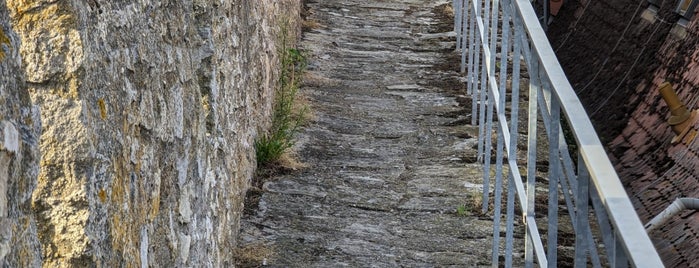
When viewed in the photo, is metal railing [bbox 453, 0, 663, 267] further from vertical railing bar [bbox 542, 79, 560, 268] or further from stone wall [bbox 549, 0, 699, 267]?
stone wall [bbox 549, 0, 699, 267]

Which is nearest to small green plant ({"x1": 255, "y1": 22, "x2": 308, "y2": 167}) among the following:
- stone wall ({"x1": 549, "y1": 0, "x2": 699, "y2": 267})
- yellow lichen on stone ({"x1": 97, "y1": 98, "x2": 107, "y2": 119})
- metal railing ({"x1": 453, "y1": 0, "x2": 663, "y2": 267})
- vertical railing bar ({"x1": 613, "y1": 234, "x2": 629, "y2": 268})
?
metal railing ({"x1": 453, "y1": 0, "x2": 663, "y2": 267})

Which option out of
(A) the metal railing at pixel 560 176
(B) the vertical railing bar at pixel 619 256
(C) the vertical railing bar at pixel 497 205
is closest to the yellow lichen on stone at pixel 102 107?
(A) the metal railing at pixel 560 176

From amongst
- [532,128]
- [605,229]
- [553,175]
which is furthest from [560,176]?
[605,229]

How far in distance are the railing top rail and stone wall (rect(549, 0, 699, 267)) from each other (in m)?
2.12

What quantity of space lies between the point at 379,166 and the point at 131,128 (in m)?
2.94

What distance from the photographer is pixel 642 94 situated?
6.36 metres

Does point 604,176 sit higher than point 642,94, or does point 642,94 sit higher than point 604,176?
point 604,176

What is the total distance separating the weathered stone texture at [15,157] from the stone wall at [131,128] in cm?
2

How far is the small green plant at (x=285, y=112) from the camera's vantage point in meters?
5.05

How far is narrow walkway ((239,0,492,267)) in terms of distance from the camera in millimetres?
4359

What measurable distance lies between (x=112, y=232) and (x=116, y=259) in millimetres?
83

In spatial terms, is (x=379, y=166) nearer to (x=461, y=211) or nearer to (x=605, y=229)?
(x=461, y=211)

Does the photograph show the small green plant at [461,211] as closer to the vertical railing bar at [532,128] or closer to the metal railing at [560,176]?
the metal railing at [560,176]

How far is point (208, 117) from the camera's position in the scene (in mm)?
3600
